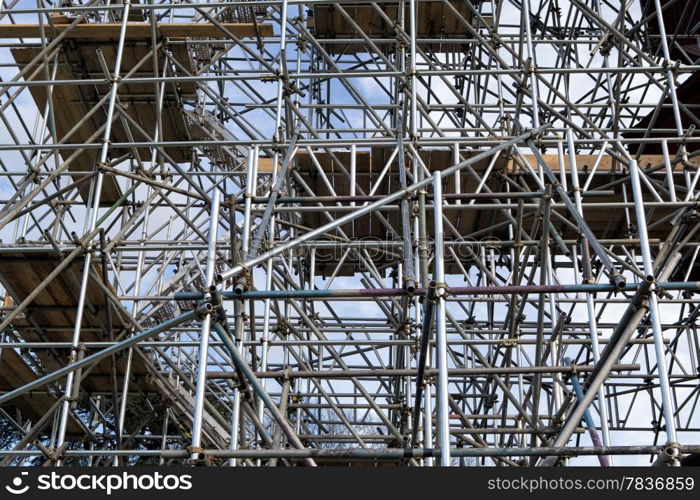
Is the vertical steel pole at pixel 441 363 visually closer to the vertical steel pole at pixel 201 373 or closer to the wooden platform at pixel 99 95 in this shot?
the vertical steel pole at pixel 201 373

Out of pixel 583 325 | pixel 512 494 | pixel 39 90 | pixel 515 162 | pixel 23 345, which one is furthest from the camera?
pixel 583 325

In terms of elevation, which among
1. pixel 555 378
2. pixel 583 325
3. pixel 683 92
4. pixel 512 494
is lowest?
pixel 512 494

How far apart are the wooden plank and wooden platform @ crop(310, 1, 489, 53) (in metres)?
2.33

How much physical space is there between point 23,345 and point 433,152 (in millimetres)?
5371

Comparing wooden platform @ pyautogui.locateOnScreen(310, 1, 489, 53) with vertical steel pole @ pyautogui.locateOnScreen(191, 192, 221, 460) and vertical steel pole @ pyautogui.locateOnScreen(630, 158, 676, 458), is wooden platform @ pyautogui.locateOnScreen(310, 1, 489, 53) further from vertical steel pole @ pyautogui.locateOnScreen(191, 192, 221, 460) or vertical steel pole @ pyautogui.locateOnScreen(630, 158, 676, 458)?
vertical steel pole @ pyautogui.locateOnScreen(191, 192, 221, 460)

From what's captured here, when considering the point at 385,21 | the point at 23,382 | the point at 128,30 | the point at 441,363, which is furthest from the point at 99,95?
the point at 441,363

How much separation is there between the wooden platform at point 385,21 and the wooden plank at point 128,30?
233 cm

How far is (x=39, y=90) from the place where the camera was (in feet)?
41.2

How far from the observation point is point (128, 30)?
1146 cm

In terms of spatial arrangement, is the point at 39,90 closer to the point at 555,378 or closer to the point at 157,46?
the point at 157,46

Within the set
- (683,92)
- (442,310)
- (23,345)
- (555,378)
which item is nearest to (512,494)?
(442,310)

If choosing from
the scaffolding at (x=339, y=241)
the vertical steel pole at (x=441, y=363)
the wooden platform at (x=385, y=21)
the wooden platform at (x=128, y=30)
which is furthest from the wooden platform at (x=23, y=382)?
the vertical steel pole at (x=441, y=363)

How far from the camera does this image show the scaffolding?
6109mm

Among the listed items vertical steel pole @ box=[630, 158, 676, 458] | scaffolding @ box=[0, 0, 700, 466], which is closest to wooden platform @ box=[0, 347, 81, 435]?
scaffolding @ box=[0, 0, 700, 466]
